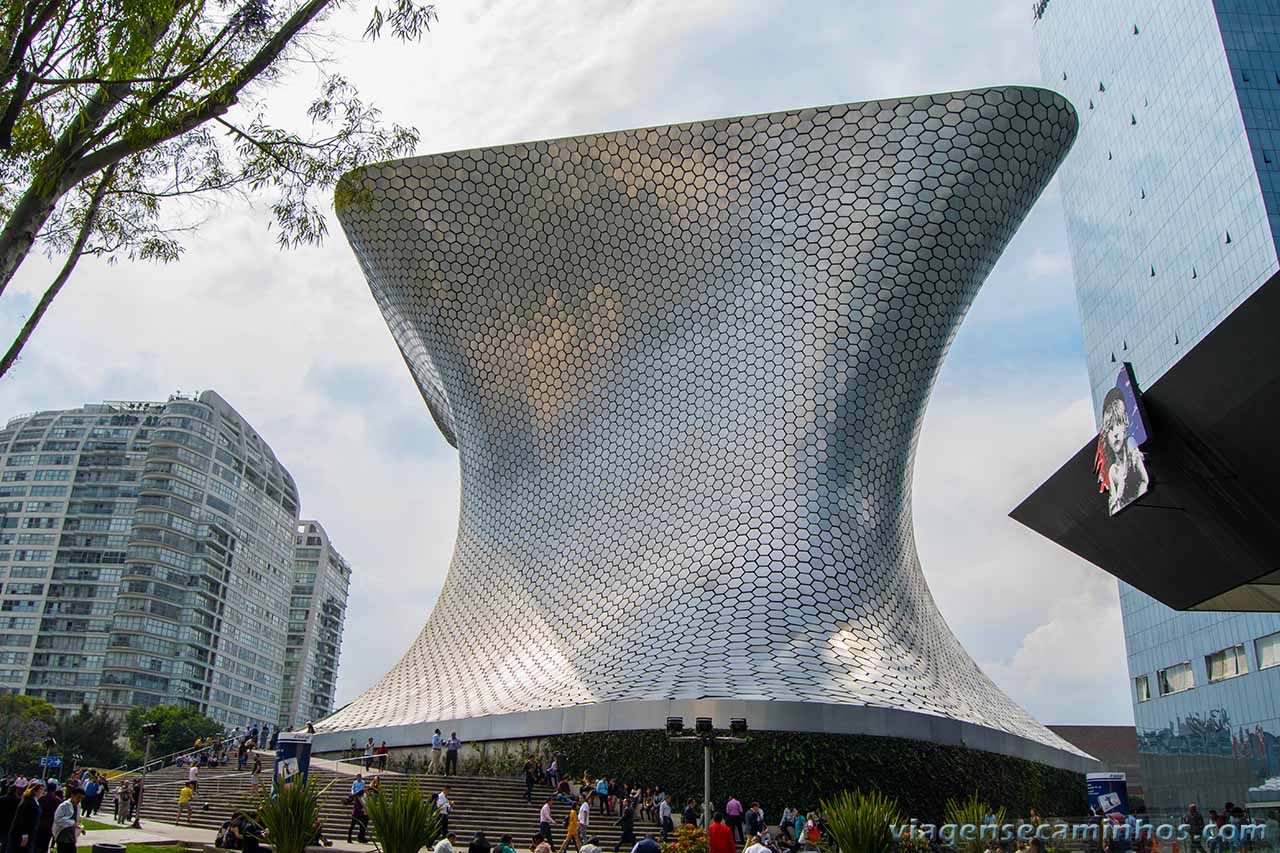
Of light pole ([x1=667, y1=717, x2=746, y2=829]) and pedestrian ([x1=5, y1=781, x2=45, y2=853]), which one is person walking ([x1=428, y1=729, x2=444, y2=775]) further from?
pedestrian ([x1=5, y1=781, x2=45, y2=853])

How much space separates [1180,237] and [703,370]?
32980 mm

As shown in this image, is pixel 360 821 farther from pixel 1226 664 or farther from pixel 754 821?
pixel 1226 664

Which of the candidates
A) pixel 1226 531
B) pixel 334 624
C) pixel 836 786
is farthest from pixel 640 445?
pixel 334 624

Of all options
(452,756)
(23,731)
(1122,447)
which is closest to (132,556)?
(23,731)

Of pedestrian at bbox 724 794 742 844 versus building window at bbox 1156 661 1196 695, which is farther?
building window at bbox 1156 661 1196 695

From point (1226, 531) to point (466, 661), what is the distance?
21010 mm

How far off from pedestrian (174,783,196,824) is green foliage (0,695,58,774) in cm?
3561

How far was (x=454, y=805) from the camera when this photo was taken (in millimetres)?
20797

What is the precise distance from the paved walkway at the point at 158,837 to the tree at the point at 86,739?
41485 millimetres

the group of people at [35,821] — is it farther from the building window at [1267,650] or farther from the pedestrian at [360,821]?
the building window at [1267,650]

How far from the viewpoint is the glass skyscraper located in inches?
2886

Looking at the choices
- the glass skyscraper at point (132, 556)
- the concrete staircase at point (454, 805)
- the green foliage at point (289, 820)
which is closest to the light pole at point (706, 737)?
the concrete staircase at point (454, 805)

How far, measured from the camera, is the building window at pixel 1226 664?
44.7 meters

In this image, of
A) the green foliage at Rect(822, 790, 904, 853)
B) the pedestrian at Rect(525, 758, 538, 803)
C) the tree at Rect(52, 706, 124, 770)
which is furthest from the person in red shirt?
the tree at Rect(52, 706, 124, 770)
